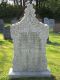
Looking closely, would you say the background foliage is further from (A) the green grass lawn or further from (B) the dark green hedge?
(A) the green grass lawn

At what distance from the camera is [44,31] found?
10.0m

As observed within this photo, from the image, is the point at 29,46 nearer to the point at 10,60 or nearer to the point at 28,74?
the point at 28,74

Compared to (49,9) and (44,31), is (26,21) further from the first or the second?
(49,9)

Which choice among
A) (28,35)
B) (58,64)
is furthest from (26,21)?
(58,64)

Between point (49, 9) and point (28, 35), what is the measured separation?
113 ft

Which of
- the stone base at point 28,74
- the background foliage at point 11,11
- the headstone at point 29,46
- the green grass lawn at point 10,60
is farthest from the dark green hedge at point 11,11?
the stone base at point 28,74

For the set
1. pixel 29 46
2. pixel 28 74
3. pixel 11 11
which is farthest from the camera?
pixel 11 11

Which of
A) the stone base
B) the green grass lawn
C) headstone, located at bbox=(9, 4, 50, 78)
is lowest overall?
the green grass lawn

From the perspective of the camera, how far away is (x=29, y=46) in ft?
33.3

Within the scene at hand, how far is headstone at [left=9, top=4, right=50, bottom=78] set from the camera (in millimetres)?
9965

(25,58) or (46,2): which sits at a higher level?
(25,58)

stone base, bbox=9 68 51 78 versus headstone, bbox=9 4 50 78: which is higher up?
headstone, bbox=9 4 50 78

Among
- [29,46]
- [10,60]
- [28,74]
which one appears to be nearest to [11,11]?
[10,60]

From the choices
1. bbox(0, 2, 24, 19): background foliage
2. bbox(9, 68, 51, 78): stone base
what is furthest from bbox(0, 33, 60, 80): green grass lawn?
bbox(0, 2, 24, 19): background foliage
